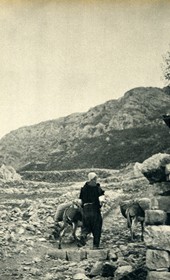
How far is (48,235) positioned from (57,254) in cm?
156

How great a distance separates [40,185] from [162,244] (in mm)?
8323

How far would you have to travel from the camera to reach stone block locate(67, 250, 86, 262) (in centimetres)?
679

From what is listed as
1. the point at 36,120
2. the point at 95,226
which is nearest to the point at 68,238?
the point at 95,226

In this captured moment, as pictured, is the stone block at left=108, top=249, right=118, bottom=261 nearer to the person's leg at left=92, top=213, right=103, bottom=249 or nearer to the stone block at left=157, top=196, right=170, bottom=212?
the person's leg at left=92, top=213, right=103, bottom=249

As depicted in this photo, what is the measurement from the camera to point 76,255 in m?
6.84

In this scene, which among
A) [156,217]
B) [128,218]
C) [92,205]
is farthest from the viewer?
[128,218]

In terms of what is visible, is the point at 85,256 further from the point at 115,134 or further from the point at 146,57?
the point at 115,134

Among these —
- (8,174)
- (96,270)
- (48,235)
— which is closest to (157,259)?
(96,270)

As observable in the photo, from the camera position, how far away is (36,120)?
1015 centimetres

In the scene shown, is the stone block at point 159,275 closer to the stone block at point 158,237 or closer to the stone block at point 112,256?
the stone block at point 158,237

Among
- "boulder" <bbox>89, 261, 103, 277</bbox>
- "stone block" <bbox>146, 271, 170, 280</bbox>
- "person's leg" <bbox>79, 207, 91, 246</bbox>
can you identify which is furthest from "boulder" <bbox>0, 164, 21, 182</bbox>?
"stone block" <bbox>146, 271, 170, 280</bbox>

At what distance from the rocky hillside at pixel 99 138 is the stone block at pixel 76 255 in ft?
18.2

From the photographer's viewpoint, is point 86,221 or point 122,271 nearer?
point 122,271

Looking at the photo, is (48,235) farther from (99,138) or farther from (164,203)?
Result: (99,138)
